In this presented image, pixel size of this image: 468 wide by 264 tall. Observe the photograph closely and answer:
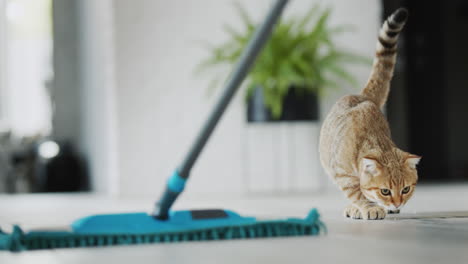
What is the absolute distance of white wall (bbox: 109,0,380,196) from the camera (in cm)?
258

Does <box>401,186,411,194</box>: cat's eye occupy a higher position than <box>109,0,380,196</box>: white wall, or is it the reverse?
<box>109,0,380,196</box>: white wall

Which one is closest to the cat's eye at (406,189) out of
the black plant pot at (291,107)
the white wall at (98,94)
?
the black plant pot at (291,107)

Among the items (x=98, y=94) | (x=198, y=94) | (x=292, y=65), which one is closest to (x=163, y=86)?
Answer: (x=198, y=94)

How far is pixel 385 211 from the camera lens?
740 millimetres

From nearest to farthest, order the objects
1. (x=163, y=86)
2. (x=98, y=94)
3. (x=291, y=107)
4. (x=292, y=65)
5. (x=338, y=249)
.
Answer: (x=338, y=249)
(x=292, y=65)
(x=291, y=107)
(x=163, y=86)
(x=98, y=94)

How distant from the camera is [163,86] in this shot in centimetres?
261

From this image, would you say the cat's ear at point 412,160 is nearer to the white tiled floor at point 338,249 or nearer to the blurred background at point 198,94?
the white tiled floor at point 338,249

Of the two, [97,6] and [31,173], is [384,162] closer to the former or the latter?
[97,6]

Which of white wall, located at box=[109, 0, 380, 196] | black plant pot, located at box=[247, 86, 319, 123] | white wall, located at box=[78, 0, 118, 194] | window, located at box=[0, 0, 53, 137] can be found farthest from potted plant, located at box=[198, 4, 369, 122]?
window, located at box=[0, 0, 53, 137]

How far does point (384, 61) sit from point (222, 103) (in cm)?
20

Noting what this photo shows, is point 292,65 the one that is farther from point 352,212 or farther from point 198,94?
point 352,212

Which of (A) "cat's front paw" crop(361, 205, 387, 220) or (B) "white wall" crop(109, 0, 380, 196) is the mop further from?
(B) "white wall" crop(109, 0, 380, 196)

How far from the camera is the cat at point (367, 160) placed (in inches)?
28.0

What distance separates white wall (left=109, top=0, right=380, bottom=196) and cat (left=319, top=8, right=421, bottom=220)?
71.9 inches
